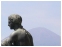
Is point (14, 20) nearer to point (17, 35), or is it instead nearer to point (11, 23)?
point (11, 23)

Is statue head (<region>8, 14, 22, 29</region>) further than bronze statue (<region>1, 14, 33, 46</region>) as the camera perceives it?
Yes

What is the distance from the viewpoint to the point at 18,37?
9.48 metres

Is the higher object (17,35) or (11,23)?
(11,23)

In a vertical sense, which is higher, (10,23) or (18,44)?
(10,23)

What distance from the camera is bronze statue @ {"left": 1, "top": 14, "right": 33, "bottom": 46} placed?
9.48 metres

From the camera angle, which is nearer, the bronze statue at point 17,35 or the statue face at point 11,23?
the bronze statue at point 17,35

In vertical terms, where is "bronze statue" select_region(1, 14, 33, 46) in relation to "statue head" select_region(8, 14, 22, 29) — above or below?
below

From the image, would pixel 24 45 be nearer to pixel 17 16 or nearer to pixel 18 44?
pixel 18 44

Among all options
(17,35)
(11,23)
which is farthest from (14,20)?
(17,35)

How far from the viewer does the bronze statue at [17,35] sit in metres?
9.48

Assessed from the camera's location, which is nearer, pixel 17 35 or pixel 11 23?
pixel 17 35

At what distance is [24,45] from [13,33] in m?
0.51

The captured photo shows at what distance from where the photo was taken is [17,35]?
9500 millimetres

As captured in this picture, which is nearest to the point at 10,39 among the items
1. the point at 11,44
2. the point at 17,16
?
the point at 11,44
